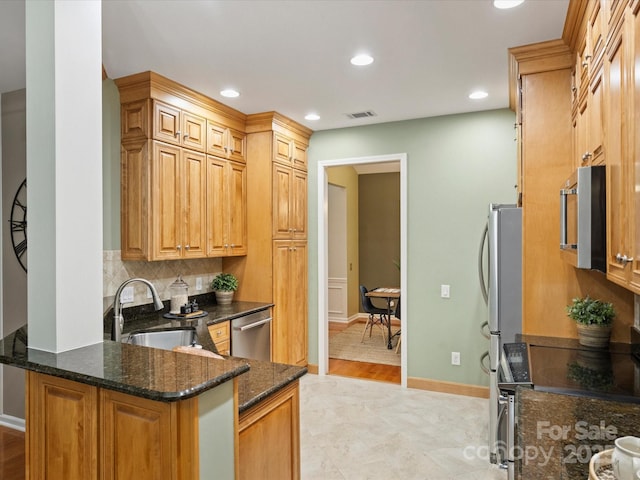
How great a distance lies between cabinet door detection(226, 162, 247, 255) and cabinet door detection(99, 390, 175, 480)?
278cm

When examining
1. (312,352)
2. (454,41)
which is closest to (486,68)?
(454,41)

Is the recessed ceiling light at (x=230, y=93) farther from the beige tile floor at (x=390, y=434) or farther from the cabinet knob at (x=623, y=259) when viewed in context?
the cabinet knob at (x=623, y=259)

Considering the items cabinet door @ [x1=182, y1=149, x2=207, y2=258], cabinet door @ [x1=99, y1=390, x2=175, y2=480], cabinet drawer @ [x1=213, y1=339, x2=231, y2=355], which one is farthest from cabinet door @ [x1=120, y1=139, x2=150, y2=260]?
cabinet door @ [x1=99, y1=390, x2=175, y2=480]

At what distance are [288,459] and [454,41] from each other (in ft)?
8.13

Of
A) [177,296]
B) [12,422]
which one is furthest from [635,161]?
[12,422]

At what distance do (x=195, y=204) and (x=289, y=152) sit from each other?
4.27 feet

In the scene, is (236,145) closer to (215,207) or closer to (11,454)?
(215,207)

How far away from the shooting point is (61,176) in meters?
1.47

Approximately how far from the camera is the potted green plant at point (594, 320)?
7.43ft

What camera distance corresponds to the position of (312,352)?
4773 millimetres

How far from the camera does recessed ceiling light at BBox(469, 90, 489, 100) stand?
139 inches

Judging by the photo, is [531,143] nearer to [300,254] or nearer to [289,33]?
[289,33]

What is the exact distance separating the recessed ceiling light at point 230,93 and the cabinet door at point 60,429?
2.63 m

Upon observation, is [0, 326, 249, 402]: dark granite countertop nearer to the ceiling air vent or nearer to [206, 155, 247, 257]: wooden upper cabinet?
[206, 155, 247, 257]: wooden upper cabinet
